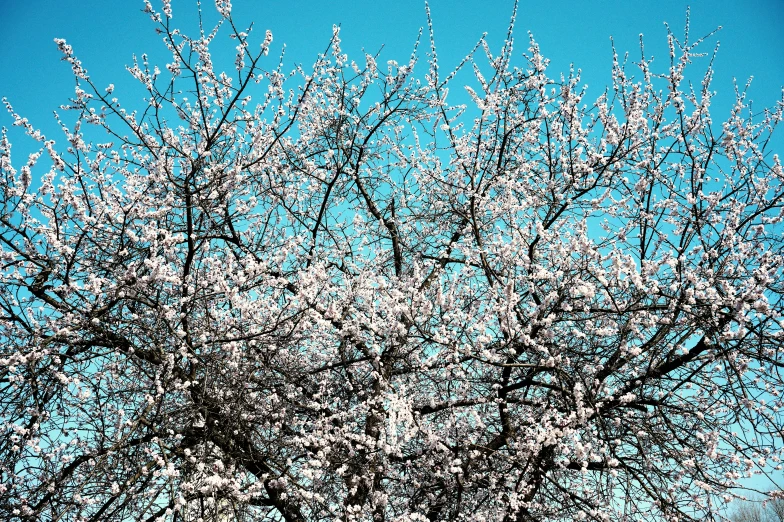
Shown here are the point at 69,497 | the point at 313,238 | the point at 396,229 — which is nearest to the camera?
the point at 69,497

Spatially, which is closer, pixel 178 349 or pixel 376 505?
pixel 178 349

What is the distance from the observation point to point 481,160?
7859 millimetres

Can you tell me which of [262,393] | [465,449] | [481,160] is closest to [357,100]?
[481,160]

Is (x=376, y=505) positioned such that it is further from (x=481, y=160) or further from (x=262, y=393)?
(x=481, y=160)

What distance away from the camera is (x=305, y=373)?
20.7 feet

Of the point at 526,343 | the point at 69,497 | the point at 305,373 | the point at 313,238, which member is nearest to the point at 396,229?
the point at 313,238

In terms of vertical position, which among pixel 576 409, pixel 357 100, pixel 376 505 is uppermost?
pixel 357 100

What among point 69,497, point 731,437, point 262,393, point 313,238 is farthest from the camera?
point 313,238

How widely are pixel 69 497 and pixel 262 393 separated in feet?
6.58

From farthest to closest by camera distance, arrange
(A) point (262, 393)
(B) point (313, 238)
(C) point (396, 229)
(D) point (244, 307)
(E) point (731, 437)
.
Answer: (C) point (396, 229) → (B) point (313, 238) → (A) point (262, 393) → (D) point (244, 307) → (E) point (731, 437)

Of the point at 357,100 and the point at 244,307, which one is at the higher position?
the point at 357,100

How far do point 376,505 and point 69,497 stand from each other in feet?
9.08

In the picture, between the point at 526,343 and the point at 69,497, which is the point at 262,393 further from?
the point at 526,343

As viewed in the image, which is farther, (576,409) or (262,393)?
(262,393)
